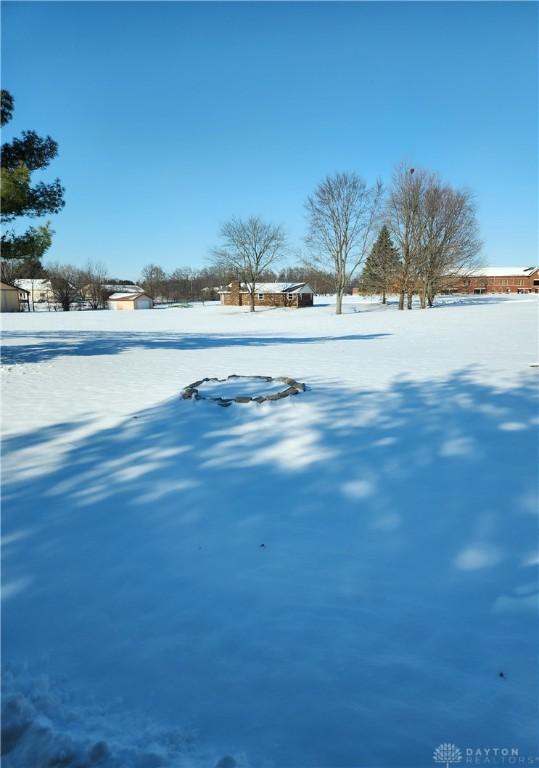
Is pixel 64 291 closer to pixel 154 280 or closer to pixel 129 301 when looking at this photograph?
pixel 129 301

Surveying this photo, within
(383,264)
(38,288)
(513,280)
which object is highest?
(38,288)

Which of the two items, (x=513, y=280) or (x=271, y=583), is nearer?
(x=271, y=583)

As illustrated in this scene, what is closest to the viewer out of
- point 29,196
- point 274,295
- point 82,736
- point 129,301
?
point 82,736

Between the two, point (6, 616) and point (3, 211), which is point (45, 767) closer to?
point (6, 616)

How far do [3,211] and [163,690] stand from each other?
11.5 meters

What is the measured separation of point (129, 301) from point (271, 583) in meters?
80.1

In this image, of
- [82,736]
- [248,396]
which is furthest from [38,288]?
[82,736]

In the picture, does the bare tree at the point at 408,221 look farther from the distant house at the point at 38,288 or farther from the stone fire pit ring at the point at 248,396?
the distant house at the point at 38,288

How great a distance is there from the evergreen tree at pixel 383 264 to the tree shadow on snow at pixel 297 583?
127 ft

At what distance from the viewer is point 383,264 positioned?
1725 inches

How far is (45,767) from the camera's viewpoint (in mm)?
1980

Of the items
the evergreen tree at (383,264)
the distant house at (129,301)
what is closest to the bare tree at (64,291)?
the distant house at (129,301)

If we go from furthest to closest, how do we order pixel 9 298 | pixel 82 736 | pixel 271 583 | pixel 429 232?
pixel 9 298, pixel 429 232, pixel 271 583, pixel 82 736

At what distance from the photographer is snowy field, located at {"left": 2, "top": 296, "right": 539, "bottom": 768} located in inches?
83.8
